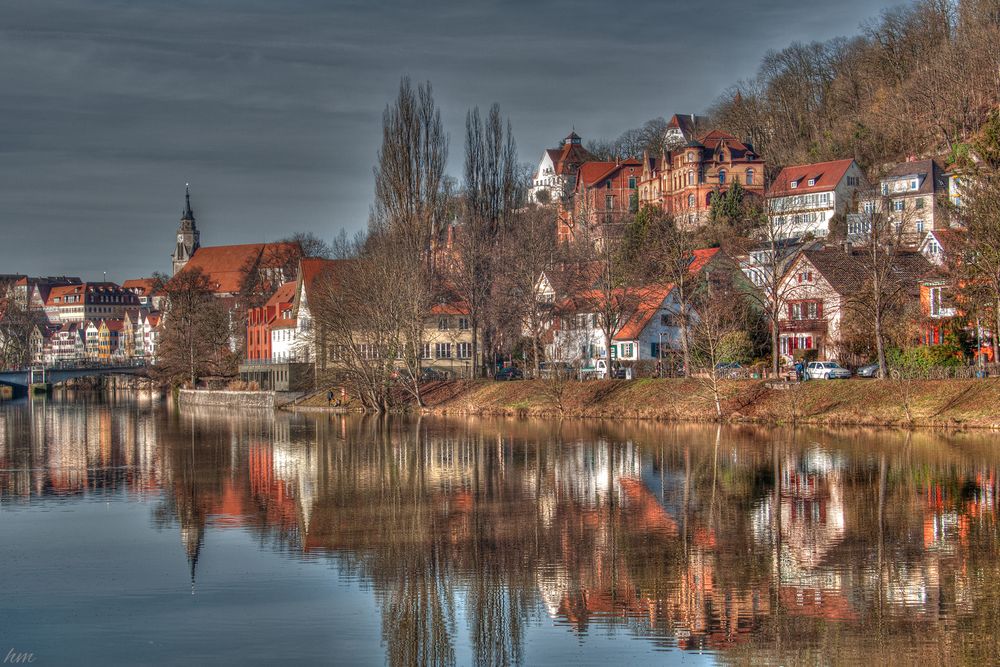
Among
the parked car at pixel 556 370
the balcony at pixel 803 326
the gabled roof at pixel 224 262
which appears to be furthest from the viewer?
the gabled roof at pixel 224 262

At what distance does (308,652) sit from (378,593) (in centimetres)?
326

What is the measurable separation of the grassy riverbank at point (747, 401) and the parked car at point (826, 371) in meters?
4.85

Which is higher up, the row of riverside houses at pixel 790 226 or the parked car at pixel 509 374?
the row of riverside houses at pixel 790 226

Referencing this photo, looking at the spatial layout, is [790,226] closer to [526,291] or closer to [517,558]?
[526,291]

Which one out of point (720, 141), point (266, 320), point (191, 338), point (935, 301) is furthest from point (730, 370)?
point (266, 320)

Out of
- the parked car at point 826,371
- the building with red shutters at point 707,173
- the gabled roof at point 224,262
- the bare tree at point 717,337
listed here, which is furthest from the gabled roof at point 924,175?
the gabled roof at point 224,262

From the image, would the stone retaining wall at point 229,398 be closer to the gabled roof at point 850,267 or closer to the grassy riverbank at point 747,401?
the grassy riverbank at point 747,401

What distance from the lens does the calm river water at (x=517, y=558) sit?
641 inches

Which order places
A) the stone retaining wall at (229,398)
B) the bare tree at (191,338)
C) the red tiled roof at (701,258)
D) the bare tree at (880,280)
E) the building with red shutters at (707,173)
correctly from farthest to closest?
the building with red shutters at (707,173)
the bare tree at (191,338)
the stone retaining wall at (229,398)
the red tiled roof at (701,258)
the bare tree at (880,280)

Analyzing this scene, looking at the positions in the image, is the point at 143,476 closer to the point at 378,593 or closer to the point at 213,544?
the point at 213,544

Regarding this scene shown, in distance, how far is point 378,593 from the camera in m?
19.2

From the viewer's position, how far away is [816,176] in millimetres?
101312

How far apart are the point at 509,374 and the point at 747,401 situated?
23.7 metres

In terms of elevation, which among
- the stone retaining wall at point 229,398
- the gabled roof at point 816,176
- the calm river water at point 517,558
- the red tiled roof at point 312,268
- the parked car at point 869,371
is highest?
the gabled roof at point 816,176
